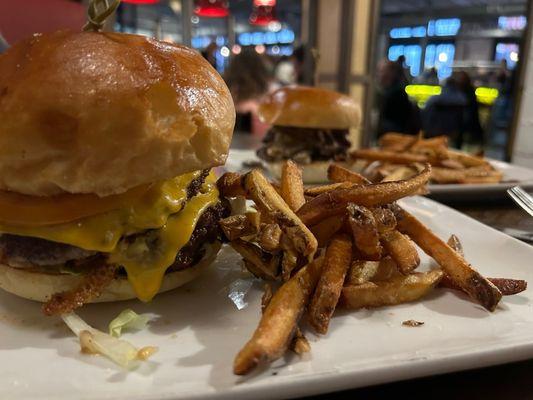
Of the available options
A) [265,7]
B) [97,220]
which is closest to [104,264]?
[97,220]

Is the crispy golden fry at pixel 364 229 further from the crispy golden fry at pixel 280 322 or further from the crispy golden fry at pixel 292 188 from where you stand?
the crispy golden fry at pixel 292 188

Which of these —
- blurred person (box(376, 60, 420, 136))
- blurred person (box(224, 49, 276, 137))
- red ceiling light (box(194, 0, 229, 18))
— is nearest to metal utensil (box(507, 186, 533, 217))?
blurred person (box(224, 49, 276, 137))

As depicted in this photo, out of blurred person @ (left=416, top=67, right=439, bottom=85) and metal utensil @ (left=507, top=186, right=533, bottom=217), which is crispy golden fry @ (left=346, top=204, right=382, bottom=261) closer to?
metal utensil @ (left=507, top=186, right=533, bottom=217)

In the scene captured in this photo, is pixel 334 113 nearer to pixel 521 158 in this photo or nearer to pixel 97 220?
pixel 97 220

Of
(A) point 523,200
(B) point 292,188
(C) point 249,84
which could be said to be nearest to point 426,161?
(A) point 523,200

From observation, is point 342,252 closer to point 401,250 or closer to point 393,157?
point 401,250

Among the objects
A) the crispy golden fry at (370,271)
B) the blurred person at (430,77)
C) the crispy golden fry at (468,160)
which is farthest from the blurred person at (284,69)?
the crispy golden fry at (370,271)
